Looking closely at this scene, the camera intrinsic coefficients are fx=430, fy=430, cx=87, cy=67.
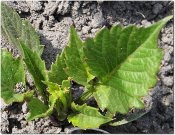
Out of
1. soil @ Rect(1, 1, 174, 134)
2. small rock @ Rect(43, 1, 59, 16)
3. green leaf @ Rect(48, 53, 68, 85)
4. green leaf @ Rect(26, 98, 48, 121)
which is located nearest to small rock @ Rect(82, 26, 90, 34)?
soil @ Rect(1, 1, 174, 134)

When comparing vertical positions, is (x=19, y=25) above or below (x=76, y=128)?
above

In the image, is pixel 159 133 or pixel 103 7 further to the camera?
pixel 103 7

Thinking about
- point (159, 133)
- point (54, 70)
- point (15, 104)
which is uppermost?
point (54, 70)

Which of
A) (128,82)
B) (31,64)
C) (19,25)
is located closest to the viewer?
(128,82)

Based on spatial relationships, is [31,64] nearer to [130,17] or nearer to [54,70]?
[54,70]

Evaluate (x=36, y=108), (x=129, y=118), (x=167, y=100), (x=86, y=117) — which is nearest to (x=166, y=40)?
(x=167, y=100)

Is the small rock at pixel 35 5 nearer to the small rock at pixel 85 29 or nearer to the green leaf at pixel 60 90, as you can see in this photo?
the small rock at pixel 85 29

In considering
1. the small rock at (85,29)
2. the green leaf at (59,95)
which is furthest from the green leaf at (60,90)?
the small rock at (85,29)

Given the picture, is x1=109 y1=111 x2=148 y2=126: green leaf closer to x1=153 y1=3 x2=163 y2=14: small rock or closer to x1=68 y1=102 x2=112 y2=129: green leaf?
x1=68 y1=102 x2=112 y2=129: green leaf

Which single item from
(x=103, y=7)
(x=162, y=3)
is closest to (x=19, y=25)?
(x=103, y=7)
